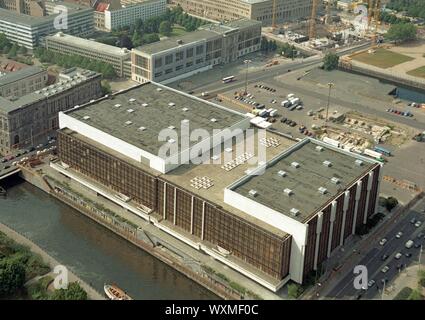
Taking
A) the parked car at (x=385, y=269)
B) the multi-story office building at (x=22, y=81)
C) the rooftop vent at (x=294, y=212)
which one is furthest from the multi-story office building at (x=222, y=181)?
the multi-story office building at (x=22, y=81)

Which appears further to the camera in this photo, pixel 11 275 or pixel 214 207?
pixel 214 207

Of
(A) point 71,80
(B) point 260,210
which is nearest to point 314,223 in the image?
(B) point 260,210

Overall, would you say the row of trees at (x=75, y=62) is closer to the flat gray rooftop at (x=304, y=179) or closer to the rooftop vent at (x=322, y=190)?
the flat gray rooftop at (x=304, y=179)

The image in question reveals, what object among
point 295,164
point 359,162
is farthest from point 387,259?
point 295,164

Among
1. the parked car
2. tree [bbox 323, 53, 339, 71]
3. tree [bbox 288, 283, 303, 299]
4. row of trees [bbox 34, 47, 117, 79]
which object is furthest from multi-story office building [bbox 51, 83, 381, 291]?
tree [bbox 323, 53, 339, 71]

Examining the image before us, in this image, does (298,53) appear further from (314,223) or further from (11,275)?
(11,275)

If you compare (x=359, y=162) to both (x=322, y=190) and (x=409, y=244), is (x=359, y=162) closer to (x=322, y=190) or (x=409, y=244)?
(x=322, y=190)
